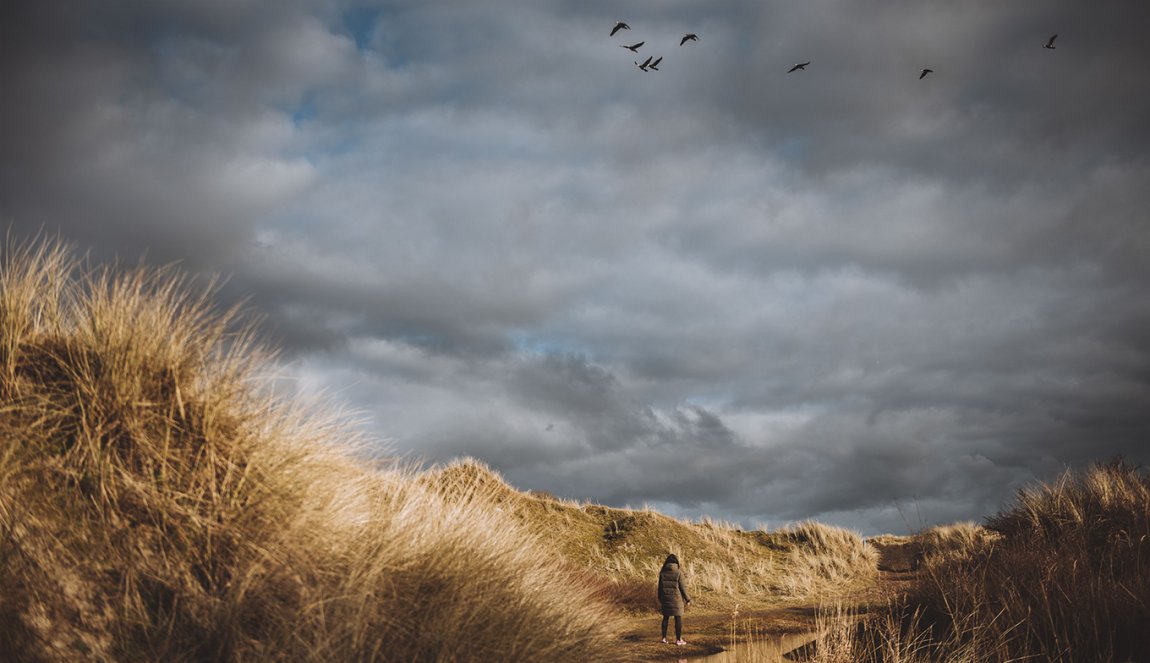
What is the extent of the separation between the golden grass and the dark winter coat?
749 cm

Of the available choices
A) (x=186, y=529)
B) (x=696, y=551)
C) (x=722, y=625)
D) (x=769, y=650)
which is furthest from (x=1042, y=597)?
(x=696, y=551)

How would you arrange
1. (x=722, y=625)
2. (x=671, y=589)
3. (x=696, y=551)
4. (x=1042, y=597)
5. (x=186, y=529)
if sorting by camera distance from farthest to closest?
(x=696, y=551)
(x=722, y=625)
(x=671, y=589)
(x=1042, y=597)
(x=186, y=529)

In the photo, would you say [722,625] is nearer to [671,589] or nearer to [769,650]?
[671,589]

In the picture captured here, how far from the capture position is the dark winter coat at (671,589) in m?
13.4

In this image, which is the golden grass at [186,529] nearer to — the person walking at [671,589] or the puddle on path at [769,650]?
the puddle on path at [769,650]

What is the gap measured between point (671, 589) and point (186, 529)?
10.5m

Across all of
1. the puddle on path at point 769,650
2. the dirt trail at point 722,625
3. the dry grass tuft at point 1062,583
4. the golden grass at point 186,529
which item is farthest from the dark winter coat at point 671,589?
the golden grass at point 186,529

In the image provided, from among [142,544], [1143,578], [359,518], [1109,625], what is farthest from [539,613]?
[1143,578]

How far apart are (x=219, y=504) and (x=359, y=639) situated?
1461 mm

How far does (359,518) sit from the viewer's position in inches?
241

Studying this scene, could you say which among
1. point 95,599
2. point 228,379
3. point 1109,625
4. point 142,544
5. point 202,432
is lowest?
point 1109,625

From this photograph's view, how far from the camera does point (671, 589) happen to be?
13445 millimetres

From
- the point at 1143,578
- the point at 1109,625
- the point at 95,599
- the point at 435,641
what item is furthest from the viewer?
the point at 1143,578

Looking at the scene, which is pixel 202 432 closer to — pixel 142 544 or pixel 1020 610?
pixel 142 544
